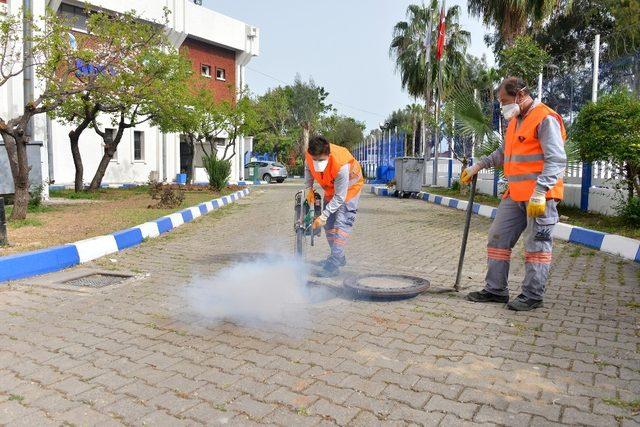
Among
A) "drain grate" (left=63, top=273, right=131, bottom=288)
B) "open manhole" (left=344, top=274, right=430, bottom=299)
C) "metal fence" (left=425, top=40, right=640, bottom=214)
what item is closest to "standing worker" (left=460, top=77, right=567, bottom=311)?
"open manhole" (left=344, top=274, right=430, bottom=299)

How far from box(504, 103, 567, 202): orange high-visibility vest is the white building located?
1128cm

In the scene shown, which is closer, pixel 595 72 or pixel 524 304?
pixel 524 304

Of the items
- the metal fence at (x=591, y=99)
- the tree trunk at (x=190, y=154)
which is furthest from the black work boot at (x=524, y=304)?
the tree trunk at (x=190, y=154)

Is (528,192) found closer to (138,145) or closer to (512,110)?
(512,110)

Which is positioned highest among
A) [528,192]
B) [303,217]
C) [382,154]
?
[382,154]

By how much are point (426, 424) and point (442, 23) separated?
2102 cm

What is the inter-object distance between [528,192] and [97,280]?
160 inches

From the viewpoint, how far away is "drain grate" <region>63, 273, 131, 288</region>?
17.4 feet

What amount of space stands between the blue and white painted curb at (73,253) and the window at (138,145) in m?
17.3

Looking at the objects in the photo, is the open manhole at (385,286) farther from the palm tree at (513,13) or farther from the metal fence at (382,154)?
the metal fence at (382,154)

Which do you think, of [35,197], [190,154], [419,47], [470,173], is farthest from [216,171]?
[419,47]

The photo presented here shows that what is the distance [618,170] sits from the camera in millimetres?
9898

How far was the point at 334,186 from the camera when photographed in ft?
17.6

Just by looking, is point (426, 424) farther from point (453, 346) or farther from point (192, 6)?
point (192, 6)
